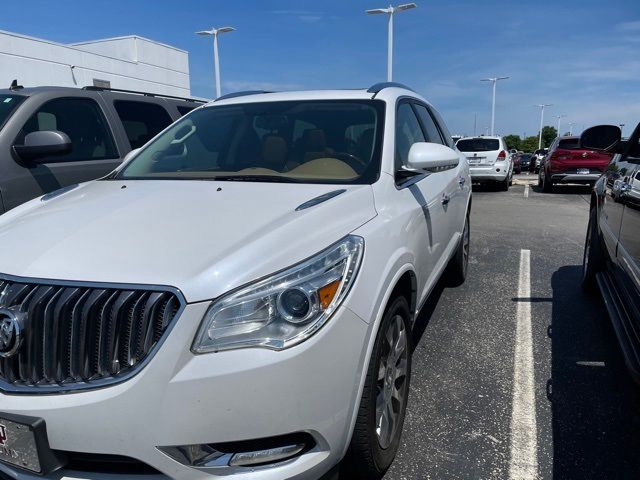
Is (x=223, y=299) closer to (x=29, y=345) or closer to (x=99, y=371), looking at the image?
(x=99, y=371)

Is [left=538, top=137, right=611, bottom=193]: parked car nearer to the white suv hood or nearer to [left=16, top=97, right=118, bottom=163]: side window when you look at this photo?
[left=16, top=97, right=118, bottom=163]: side window

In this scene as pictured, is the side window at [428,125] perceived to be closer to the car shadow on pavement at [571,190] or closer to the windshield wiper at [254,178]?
the windshield wiper at [254,178]

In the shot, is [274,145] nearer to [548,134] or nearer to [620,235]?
[620,235]

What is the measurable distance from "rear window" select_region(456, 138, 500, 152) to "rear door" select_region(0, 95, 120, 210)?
1336cm

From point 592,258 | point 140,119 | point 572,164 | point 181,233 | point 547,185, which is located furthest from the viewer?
point 547,185

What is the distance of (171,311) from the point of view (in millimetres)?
1666

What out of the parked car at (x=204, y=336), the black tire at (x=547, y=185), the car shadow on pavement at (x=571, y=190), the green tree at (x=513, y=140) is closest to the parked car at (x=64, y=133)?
the parked car at (x=204, y=336)

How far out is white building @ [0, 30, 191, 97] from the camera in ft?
68.9

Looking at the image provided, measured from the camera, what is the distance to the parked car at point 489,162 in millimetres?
15773

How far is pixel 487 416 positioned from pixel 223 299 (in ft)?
6.16

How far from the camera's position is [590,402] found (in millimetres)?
2969

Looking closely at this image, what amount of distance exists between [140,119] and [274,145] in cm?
305

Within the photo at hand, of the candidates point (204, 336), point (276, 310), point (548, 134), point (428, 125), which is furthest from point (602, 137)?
point (548, 134)

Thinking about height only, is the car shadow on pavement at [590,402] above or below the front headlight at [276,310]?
below
